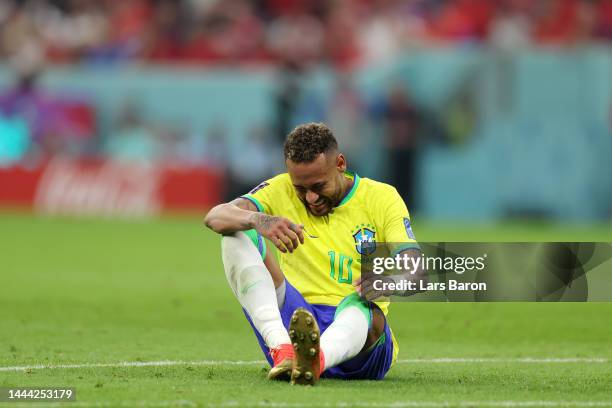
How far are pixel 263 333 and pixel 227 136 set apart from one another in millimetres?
17870

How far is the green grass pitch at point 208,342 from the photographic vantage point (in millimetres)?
6102

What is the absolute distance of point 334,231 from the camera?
6.74 meters

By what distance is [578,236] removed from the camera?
18.1 m

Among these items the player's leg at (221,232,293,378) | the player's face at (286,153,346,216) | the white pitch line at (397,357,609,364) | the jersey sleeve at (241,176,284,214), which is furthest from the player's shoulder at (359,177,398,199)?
the white pitch line at (397,357,609,364)

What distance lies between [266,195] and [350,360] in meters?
1.03

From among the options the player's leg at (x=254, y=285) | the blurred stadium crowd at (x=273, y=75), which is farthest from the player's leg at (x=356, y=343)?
the blurred stadium crowd at (x=273, y=75)

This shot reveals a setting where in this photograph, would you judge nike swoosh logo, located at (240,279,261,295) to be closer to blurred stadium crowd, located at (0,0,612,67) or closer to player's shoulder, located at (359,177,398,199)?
player's shoulder, located at (359,177,398,199)

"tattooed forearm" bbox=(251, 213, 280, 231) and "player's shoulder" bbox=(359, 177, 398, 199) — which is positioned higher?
"player's shoulder" bbox=(359, 177, 398, 199)

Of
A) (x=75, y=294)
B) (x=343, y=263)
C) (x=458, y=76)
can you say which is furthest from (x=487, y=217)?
(x=343, y=263)

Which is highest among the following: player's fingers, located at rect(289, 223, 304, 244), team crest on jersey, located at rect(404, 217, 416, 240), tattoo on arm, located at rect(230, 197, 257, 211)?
tattoo on arm, located at rect(230, 197, 257, 211)

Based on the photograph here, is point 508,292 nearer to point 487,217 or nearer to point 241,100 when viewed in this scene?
point 487,217

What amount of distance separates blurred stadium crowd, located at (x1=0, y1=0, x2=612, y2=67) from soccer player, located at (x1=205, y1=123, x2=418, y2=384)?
55.8 feet

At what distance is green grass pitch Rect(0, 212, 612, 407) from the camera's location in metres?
6.10

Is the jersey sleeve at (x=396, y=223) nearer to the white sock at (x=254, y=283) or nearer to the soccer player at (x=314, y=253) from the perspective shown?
the soccer player at (x=314, y=253)
